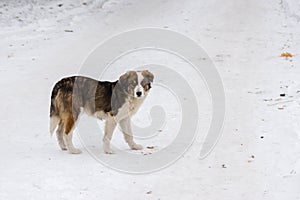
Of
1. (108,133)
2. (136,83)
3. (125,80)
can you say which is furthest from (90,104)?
(136,83)

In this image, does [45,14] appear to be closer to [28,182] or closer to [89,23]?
[89,23]

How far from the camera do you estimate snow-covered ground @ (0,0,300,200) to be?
6280 millimetres

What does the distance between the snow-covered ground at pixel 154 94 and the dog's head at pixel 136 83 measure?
97cm

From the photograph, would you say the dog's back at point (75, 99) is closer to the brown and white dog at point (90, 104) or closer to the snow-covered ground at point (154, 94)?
the brown and white dog at point (90, 104)

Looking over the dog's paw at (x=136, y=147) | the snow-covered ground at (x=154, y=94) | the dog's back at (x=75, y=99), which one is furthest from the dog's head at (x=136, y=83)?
the snow-covered ground at (x=154, y=94)

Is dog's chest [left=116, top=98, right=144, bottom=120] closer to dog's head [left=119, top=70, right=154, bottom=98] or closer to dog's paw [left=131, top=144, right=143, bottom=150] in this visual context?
dog's head [left=119, top=70, right=154, bottom=98]

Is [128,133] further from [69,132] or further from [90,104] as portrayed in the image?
[69,132]

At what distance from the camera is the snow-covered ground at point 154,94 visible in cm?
628

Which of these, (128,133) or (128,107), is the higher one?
(128,107)

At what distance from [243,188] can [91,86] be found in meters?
2.50

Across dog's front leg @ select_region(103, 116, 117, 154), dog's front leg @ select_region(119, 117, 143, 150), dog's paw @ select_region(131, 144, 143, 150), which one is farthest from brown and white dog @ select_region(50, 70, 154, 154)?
dog's paw @ select_region(131, 144, 143, 150)

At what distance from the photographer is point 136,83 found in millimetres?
7137

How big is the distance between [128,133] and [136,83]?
0.85m

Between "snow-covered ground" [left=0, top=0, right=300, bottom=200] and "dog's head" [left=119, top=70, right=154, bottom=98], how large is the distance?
97 centimetres
